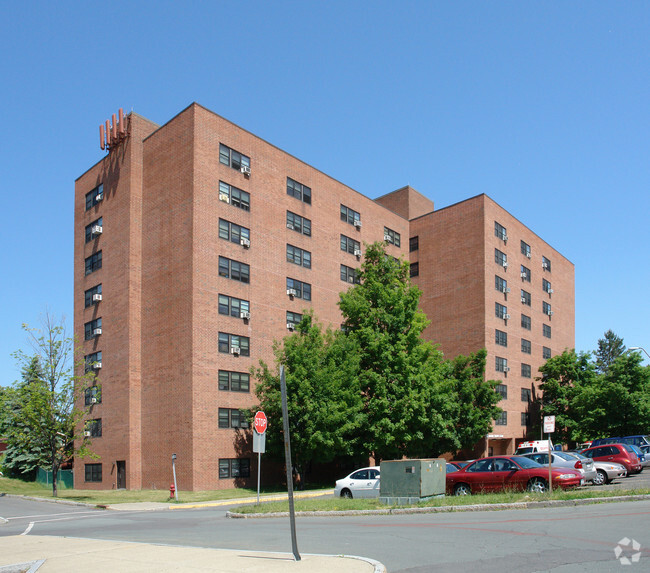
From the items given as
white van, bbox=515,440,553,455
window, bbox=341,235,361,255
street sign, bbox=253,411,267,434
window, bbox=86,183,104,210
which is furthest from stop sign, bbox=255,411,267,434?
window, bbox=341,235,361,255

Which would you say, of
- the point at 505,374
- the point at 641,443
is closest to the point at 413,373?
the point at 641,443

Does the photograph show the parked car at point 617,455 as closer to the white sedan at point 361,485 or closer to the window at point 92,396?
the white sedan at point 361,485

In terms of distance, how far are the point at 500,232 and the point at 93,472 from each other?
38.1 meters

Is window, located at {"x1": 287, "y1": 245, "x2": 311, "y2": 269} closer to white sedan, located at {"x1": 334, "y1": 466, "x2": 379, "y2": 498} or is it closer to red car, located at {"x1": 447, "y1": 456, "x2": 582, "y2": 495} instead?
white sedan, located at {"x1": 334, "y1": 466, "x2": 379, "y2": 498}

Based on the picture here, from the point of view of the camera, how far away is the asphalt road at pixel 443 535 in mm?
10219

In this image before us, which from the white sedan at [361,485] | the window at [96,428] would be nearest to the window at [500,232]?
the white sedan at [361,485]

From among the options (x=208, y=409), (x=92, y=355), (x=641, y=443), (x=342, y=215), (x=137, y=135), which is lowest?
(x=641, y=443)

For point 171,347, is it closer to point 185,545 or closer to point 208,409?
point 208,409

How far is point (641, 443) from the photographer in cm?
4059

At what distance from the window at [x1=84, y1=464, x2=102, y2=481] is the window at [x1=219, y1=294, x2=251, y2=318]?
13.9 metres

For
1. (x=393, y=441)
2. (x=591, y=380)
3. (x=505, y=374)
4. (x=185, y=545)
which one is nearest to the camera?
(x=185, y=545)

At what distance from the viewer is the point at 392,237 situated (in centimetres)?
5731

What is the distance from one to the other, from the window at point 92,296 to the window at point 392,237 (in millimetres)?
23895

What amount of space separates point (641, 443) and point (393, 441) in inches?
625
